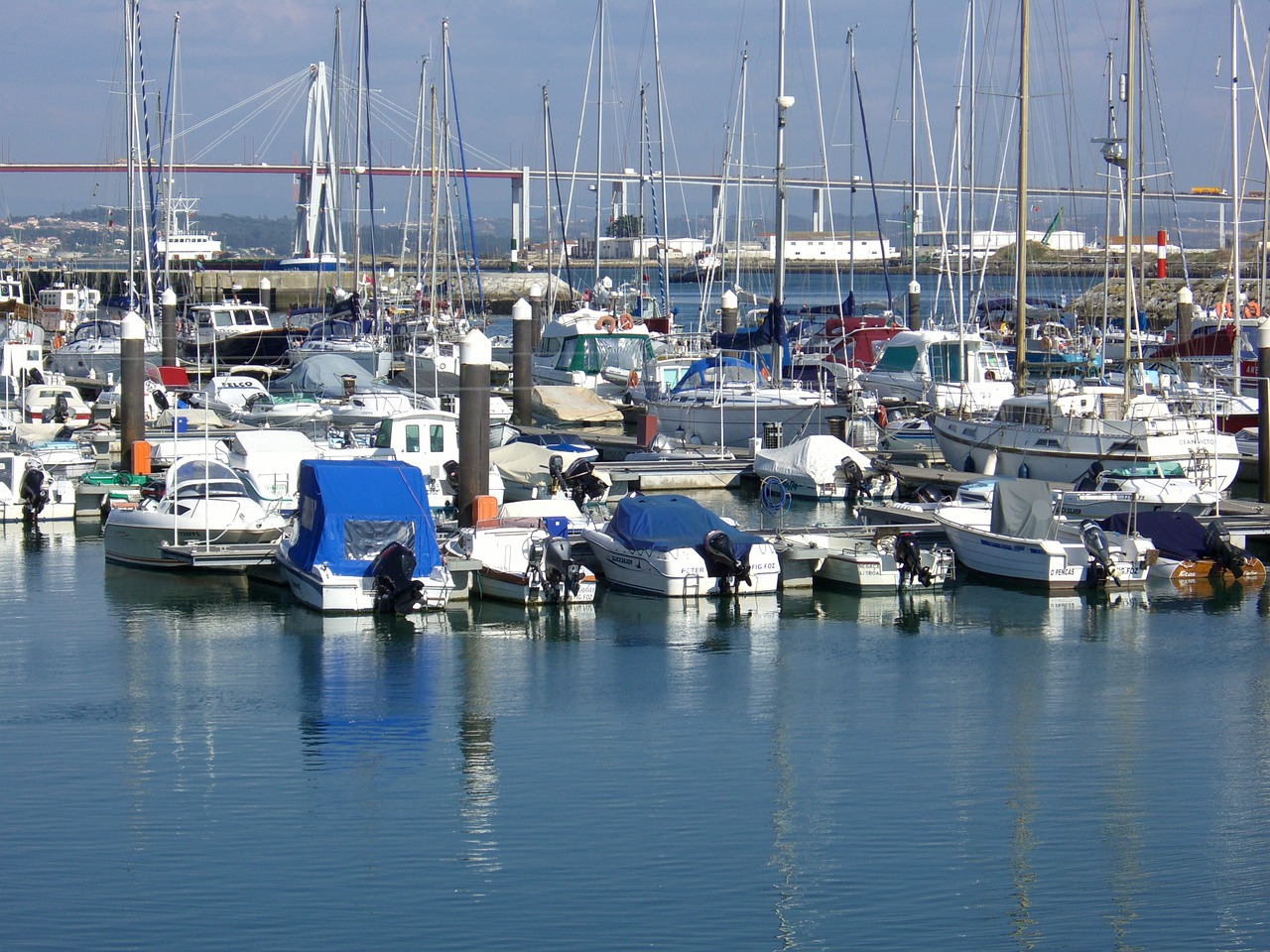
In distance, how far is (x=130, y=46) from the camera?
49844 millimetres

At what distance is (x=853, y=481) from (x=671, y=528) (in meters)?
8.84

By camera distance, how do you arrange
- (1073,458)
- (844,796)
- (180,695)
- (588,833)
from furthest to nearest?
(1073,458) → (180,695) → (844,796) → (588,833)

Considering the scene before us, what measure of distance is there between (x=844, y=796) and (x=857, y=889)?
6.85 feet

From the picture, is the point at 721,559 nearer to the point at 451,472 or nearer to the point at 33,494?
the point at 451,472

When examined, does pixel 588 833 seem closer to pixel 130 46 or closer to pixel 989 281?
pixel 130 46

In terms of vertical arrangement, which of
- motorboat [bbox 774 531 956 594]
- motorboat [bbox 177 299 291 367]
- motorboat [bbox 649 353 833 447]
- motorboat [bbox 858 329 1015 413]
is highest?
motorboat [bbox 177 299 291 367]

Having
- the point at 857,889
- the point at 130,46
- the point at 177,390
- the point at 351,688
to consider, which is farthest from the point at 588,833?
the point at 130,46

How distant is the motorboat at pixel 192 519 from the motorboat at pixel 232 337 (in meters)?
25.1

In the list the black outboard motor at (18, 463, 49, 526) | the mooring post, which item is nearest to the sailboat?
the mooring post

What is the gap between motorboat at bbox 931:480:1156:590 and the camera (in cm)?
2181

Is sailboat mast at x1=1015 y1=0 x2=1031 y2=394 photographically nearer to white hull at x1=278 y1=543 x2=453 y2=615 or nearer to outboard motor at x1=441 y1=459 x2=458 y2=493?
outboard motor at x1=441 y1=459 x2=458 y2=493

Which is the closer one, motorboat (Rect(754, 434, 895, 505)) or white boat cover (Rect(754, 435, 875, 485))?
motorboat (Rect(754, 434, 895, 505))

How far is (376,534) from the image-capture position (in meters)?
19.7

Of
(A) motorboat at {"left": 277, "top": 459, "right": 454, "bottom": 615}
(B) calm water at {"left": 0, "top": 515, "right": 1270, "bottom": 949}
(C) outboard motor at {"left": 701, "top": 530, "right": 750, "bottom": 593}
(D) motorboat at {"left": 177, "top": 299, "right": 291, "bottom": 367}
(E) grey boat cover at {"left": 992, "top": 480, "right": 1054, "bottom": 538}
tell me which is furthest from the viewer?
(D) motorboat at {"left": 177, "top": 299, "right": 291, "bottom": 367}
